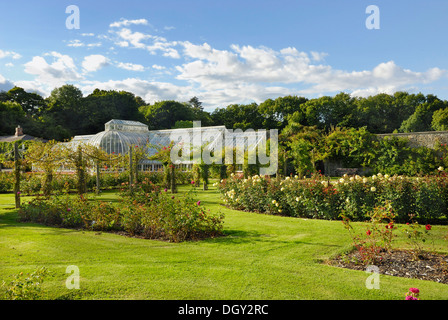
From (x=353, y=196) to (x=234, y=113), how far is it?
37377mm

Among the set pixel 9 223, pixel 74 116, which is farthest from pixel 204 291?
pixel 74 116

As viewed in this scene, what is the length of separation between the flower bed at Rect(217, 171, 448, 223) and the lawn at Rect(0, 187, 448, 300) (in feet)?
2.97

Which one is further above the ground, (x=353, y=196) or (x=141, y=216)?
(x=353, y=196)

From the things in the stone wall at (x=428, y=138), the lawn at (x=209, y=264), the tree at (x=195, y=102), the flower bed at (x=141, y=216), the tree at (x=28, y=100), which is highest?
the tree at (x=195, y=102)

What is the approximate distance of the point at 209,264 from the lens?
4703mm

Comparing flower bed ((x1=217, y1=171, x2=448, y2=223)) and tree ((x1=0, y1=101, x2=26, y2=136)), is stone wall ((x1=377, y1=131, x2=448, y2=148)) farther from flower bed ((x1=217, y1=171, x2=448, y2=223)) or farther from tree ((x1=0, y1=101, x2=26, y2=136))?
tree ((x1=0, y1=101, x2=26, y2=136))

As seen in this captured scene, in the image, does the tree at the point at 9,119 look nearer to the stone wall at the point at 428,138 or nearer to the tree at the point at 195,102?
the tree at the point at 195,102

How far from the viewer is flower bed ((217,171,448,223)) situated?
7488mm

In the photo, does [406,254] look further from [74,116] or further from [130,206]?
[74,116]

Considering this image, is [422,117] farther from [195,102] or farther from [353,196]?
[353,196]

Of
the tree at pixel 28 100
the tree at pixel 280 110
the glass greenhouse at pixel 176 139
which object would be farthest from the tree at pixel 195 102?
the glass greenhouse at pixel 176 139

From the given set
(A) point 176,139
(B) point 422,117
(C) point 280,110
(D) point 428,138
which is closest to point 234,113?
(C) point 280,110

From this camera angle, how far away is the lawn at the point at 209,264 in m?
3.67

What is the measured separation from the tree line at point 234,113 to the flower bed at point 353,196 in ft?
102
